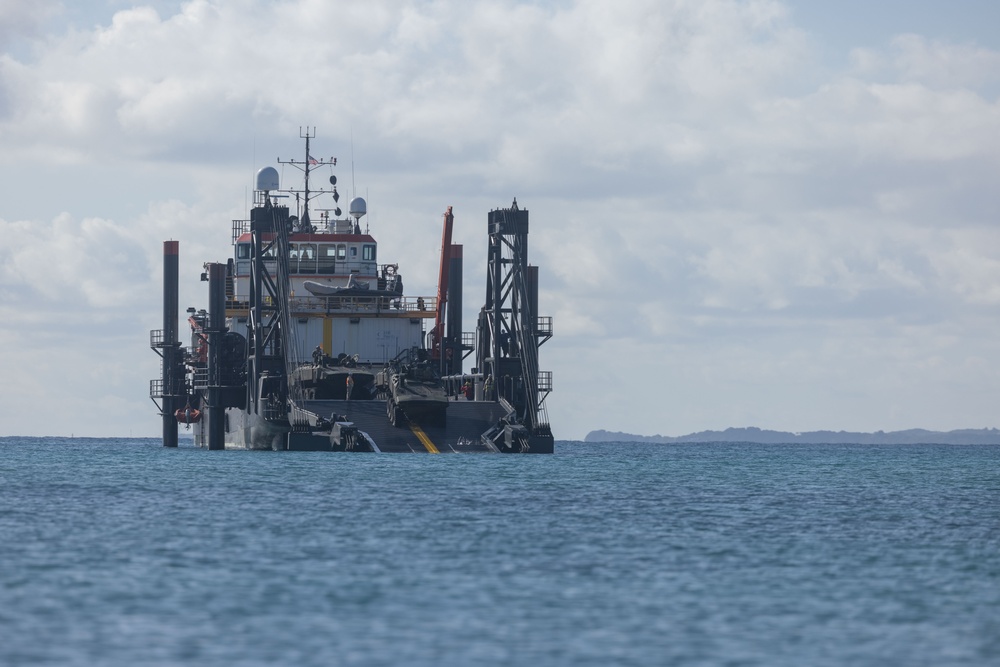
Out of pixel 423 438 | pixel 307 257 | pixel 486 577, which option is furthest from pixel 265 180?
pixel 486 577

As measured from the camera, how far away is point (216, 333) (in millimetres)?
76312

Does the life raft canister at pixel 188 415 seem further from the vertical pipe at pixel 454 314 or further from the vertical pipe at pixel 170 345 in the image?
the vertical pipe at pixel 454 314

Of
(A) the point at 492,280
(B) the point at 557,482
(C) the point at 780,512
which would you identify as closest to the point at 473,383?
(A) the point at 492,280

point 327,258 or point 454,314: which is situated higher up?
point 327,258

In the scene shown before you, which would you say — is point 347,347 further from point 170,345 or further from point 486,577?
point 486,577

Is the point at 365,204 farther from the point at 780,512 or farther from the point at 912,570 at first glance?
the point at 912,570

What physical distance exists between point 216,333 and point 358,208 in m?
15.2

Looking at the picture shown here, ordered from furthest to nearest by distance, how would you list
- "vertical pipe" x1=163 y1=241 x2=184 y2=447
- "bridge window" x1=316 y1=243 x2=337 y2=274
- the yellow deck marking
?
1. "vertical pipe" x1=163 y1=241 x2=184 y2=447
2. "bridge window" x1=316 y1=243 x2=337 y2=274
3. the yellow deck marking

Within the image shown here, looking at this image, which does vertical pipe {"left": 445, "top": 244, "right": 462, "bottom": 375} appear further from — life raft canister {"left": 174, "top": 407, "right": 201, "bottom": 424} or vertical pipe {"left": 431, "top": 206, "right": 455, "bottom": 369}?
life raft canister {"left": 174, "top": 407, "right": 201, "bottom": 424}

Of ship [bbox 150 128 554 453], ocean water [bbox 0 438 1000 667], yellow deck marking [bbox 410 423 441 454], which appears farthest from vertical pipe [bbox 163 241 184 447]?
ocean water [bbox 0 438 1000 667]

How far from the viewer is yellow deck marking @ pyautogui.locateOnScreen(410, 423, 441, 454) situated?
6562 cm

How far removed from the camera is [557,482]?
54250 millimetres

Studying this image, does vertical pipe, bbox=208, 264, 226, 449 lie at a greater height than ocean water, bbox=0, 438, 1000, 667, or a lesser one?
greater

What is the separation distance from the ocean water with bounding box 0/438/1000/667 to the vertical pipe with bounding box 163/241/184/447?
35.9 m
